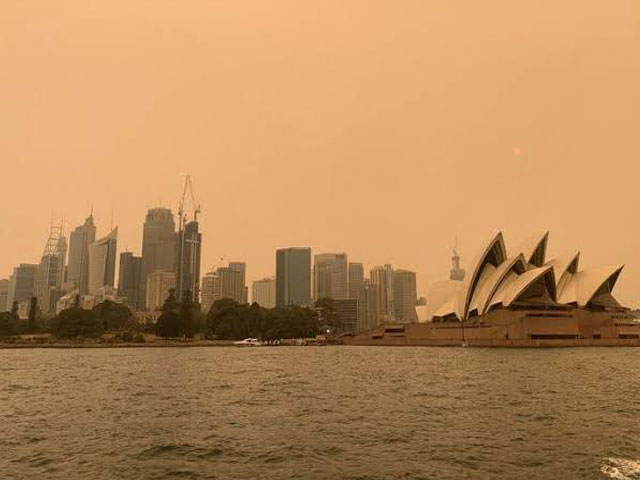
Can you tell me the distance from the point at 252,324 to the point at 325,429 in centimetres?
10481

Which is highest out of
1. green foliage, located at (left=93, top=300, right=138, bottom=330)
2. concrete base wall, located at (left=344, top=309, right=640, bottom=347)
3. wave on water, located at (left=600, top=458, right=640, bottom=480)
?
green foliage, located at (left=93, top=300, right=138, bottom=330)

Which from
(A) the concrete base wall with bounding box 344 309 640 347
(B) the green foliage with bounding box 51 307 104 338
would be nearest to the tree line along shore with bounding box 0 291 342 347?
(B) the green foliage with bounding box 51 307 104 338

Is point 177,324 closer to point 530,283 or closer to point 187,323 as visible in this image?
point 187,323

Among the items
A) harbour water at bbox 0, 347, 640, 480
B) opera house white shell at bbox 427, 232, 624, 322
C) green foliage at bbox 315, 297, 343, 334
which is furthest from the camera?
green foliage at bbox 315, 297, 343, 334

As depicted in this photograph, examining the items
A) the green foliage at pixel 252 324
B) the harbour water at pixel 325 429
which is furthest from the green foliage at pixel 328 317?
the harbour water at pixel 325 429

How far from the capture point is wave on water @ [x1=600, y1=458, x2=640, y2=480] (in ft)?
44.5

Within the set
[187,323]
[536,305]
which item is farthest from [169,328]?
[536,305]

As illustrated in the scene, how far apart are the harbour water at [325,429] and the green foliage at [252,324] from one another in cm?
8537

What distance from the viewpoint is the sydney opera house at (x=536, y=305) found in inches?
3361

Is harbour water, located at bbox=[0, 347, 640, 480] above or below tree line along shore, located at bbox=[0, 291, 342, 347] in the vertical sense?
below

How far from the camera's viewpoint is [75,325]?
114 m

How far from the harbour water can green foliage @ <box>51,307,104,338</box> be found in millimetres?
84147

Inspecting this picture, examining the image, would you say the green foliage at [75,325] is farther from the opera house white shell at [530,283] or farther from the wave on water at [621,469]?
the wave on water at [621,469]

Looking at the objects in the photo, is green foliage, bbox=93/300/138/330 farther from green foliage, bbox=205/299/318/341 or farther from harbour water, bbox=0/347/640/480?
harbour water, bbox=0/347/640/480
